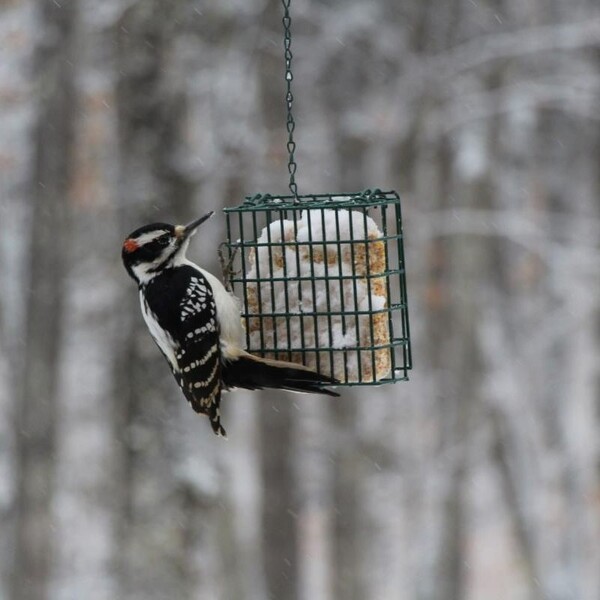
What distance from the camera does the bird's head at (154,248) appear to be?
6.51 metres

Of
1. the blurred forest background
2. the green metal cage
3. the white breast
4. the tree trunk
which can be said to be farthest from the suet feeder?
the tree trunk

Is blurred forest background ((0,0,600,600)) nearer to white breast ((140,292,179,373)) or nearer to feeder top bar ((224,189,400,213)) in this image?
white breast ((140,292,179,373))

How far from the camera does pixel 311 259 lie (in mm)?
6492

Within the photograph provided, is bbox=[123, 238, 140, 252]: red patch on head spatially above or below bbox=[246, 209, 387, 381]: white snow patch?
above

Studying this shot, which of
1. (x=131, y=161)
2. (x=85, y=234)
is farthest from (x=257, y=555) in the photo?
(x=131, y=161)

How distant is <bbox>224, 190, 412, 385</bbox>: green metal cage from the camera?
6430mm

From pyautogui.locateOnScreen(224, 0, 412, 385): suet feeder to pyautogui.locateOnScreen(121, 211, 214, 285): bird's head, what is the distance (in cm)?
28

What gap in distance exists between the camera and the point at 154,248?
655 centimetres

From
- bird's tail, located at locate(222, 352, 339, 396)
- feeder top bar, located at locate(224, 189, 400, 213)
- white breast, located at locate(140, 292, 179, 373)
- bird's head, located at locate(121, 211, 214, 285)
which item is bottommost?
bird's tail, located at locate(222, 352, 339, 396)

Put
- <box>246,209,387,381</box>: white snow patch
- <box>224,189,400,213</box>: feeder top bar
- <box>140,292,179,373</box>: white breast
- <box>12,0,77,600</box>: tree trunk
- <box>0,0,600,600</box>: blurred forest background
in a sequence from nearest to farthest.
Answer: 1. <box>224,189,400,213</box>: feeder top bar
2. <box>246,209,387,381</box>: white snow patch
3. <box>140,292,179,373</box>: white breast
4. <box>0,0,600,600</box>: blurred forest background
5. <box>12,0,77,600</box>: tree trunk

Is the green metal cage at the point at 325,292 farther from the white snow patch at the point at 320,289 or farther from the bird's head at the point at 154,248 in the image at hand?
the bird's head at the point at 154,248

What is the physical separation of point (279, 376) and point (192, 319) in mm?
645

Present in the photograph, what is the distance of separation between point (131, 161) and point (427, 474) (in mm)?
6994

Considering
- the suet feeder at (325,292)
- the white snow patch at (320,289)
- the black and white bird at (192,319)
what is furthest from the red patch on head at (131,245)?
the white snow patch at (320,289)
